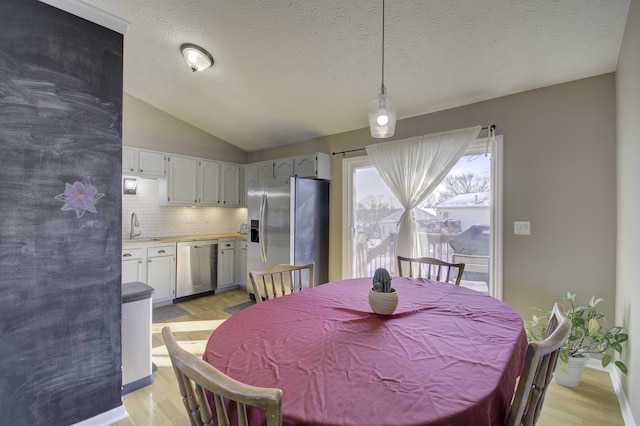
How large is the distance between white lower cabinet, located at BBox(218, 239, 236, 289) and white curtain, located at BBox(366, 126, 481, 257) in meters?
2.67

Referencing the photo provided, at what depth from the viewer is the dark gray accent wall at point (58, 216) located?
1498 mm

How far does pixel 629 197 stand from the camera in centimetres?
180

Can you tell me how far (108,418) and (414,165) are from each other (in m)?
3.31

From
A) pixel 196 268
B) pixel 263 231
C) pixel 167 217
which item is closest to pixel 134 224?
pixel 167 217

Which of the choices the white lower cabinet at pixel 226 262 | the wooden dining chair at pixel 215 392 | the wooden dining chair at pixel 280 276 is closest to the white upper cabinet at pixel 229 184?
the white lower cabinet at pixel 226 262

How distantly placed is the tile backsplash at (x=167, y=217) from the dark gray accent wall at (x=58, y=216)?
2.59 metres

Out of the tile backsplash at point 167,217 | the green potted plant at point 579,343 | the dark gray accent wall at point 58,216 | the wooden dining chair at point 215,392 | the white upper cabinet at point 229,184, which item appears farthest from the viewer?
the white upper cabinet at point 229,184

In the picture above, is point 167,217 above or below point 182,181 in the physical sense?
below

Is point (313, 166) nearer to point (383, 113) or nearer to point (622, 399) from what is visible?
point (383, 113)

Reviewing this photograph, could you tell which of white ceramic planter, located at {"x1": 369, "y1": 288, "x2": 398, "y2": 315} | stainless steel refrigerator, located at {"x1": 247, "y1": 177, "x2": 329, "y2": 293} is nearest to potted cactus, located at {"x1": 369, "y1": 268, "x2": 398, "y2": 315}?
white ceramic planter, located at {"x1": 369, "y1": 288, "x2": 398, "y2": 315}

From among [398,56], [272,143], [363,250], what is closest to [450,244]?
[363,250]

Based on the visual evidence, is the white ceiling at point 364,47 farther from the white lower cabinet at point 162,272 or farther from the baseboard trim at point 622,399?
the baseboard trim at point 622,399

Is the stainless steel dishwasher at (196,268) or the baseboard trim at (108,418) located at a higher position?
the stainless steel dishwasher at (196,268)

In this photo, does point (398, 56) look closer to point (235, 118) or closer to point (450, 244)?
point (450, 244)
